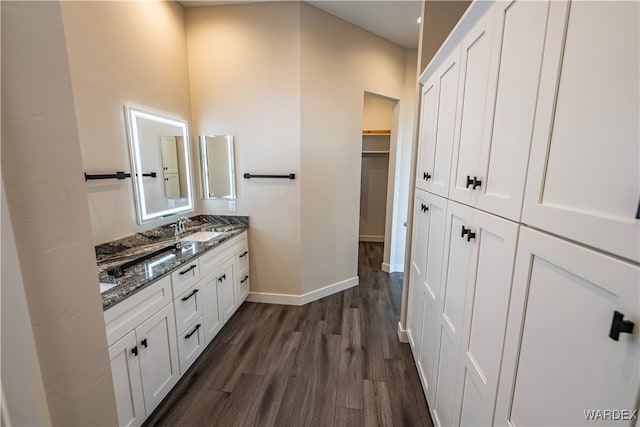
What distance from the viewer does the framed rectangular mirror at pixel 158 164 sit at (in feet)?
7.09

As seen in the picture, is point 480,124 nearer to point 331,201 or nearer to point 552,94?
point 552,94

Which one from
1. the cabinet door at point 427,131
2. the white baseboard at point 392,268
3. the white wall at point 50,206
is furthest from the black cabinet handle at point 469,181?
the white baseboard at point 392,268

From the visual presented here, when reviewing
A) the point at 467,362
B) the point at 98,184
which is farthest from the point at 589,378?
the point at 98,184

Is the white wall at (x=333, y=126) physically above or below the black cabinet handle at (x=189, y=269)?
above

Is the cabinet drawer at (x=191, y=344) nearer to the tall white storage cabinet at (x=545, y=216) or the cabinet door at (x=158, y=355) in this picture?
the cabinet door at (x=158, y=355)

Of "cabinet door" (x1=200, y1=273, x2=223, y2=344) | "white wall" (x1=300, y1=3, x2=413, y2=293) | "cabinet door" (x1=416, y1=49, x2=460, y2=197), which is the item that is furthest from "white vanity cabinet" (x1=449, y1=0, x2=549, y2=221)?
"cabinet door" (x1=200, y1=273, x2=223, y2=344)

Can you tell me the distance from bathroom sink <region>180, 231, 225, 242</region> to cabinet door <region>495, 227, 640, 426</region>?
2279mm

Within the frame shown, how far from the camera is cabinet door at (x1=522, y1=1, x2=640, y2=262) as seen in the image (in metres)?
0.51

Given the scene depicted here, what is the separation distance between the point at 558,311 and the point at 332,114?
2644 mm

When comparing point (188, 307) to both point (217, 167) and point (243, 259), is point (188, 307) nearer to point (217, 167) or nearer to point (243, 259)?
point (243, 259)

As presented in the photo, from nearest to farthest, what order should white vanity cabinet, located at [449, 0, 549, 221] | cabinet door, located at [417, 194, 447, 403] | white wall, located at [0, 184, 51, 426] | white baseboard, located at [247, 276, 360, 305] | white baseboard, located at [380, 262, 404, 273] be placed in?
white wall, located at [0, 184, 51, 426] < white vanity cabinet, located at [449, 0, 549, 221] < cabinet door, located at [417, 194, 447, 403] < white baseboard, located at [247, 276, 360, 305] < white baseboard, located at [380, 262, 404, 273]

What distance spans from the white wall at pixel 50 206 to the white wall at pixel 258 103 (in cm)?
232

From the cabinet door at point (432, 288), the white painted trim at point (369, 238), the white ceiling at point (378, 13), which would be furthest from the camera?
the white painted trim at point (369, 238)

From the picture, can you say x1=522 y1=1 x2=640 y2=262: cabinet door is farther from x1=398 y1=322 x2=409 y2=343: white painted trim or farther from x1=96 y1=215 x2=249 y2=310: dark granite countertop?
x1=398 y1=322 x2=409 y2=343: white painted trim
